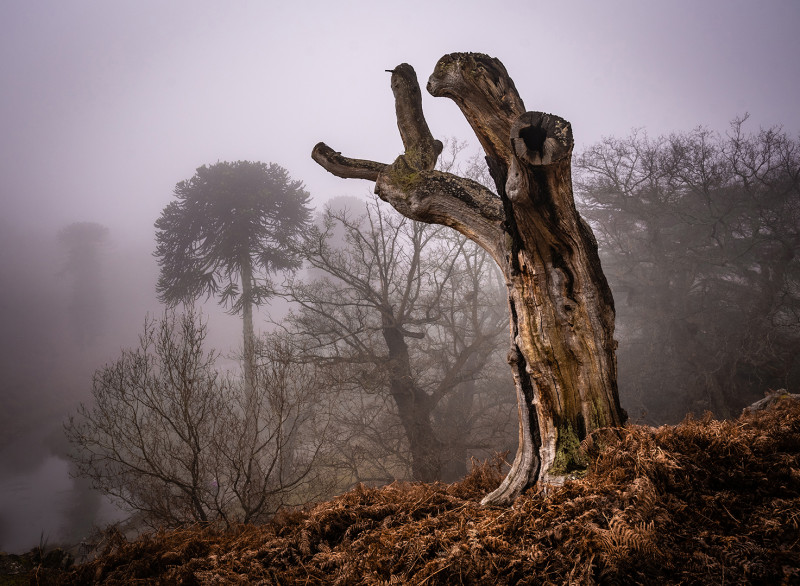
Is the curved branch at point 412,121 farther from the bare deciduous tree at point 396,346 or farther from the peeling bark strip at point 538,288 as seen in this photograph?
the bare deciduous tree at point 396,346

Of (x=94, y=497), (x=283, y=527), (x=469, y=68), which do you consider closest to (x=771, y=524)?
(x=283, y=527)

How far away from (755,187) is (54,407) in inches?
1728

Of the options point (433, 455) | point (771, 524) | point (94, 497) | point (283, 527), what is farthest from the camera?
point (94, 497)

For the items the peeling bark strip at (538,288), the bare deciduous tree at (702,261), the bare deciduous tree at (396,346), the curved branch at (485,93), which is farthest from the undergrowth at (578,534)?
the bare deciduous tree at (702,261)

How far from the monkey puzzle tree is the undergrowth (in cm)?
1908

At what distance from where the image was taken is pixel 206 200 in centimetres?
2200

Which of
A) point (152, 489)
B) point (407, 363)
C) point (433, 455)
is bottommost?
point (433, 455)

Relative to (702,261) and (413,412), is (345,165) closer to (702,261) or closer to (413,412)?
(413,412)

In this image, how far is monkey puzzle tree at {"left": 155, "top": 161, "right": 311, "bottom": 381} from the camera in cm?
2123

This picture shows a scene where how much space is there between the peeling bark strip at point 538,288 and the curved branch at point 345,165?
2.50ft

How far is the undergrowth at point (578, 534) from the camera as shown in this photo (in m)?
1.61

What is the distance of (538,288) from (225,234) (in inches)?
880

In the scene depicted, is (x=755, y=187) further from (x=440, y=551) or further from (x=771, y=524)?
(x=440, y=551)

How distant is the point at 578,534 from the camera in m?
1.82
